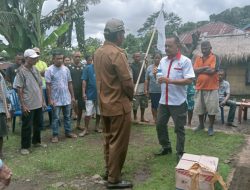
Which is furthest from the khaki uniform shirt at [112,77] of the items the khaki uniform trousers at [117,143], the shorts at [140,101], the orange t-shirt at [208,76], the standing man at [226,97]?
the standing man at [226,97]

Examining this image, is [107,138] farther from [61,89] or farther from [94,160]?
[61,89]

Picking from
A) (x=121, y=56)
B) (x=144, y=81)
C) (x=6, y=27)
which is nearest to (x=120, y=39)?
(x=121, y=56)

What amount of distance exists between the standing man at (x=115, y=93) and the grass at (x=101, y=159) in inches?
18.8

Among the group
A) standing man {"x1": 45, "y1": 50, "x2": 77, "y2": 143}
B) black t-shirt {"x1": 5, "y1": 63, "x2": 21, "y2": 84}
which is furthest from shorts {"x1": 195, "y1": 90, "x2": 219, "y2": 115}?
black t-shirt {"x1": 5, "y1": 63, "x2": 21, "y2": 84}

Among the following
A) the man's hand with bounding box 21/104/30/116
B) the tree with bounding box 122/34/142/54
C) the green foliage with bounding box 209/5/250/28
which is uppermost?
the green foliage with bounding box 209/5/250/28

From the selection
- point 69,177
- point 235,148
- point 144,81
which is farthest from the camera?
point 144,81

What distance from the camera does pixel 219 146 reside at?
6.60 meters

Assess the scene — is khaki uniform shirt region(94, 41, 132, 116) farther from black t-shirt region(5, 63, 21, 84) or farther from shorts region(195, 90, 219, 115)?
black t-shirt region(5, 63, 21, 84)

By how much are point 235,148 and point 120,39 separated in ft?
11.2

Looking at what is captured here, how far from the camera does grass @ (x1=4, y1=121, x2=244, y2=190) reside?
198 inches

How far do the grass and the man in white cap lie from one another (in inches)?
16.6

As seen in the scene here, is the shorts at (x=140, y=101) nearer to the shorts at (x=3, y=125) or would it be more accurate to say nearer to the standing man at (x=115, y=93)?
the shorts at (x=3, y=125)

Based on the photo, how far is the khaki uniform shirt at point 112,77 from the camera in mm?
4340

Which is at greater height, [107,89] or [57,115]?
[107,89]
